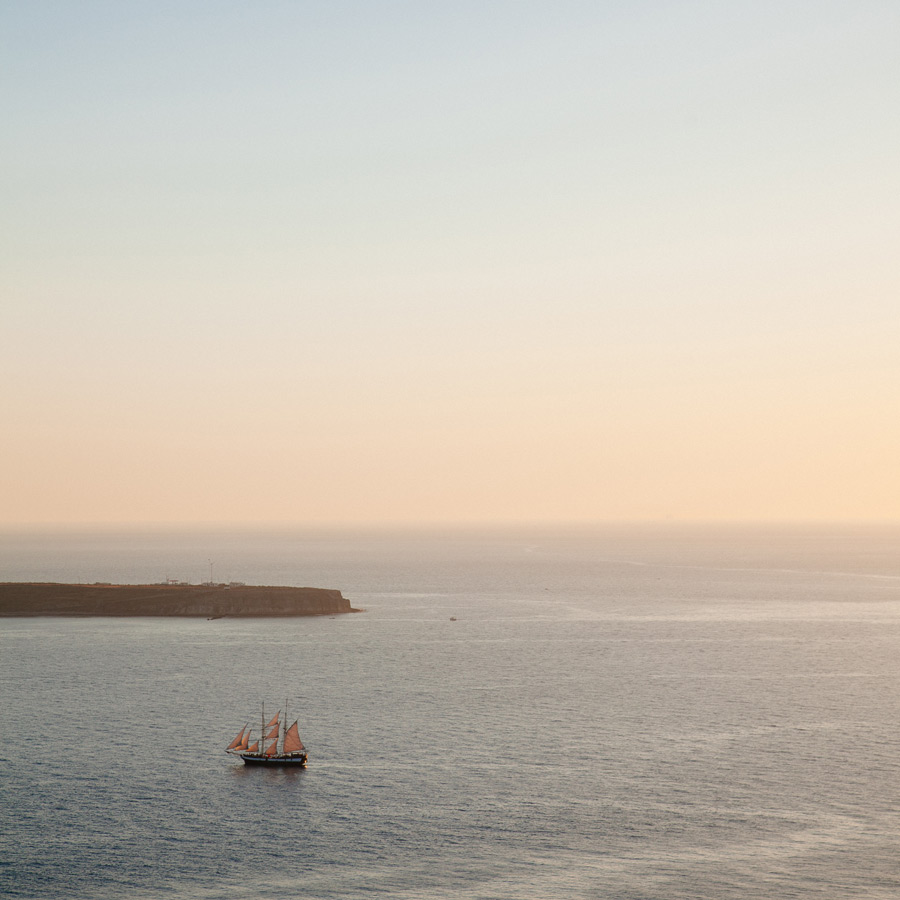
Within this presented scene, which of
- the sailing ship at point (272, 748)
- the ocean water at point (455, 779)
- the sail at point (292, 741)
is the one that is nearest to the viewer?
the ocean water at point (455, 779)

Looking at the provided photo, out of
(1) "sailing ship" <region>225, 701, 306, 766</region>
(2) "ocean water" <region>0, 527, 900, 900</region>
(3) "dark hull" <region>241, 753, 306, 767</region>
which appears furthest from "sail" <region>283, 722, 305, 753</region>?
(2) "ocean water" <region>0, 527, 900, 900</region>

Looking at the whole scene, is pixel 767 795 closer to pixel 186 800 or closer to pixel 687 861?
pixel 687 861

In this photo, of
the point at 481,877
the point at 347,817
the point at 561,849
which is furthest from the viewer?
the point at 347,817

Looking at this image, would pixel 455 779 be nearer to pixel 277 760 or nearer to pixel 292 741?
pixel 277 760

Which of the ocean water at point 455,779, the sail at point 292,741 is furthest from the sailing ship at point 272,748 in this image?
the ocean water at point 455,779

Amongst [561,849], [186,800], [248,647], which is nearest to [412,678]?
[248,647]

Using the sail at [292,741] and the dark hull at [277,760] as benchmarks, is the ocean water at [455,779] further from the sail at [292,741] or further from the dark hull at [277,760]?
the sail at [292,741]

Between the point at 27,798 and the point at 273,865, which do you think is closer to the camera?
the point at 273,865
